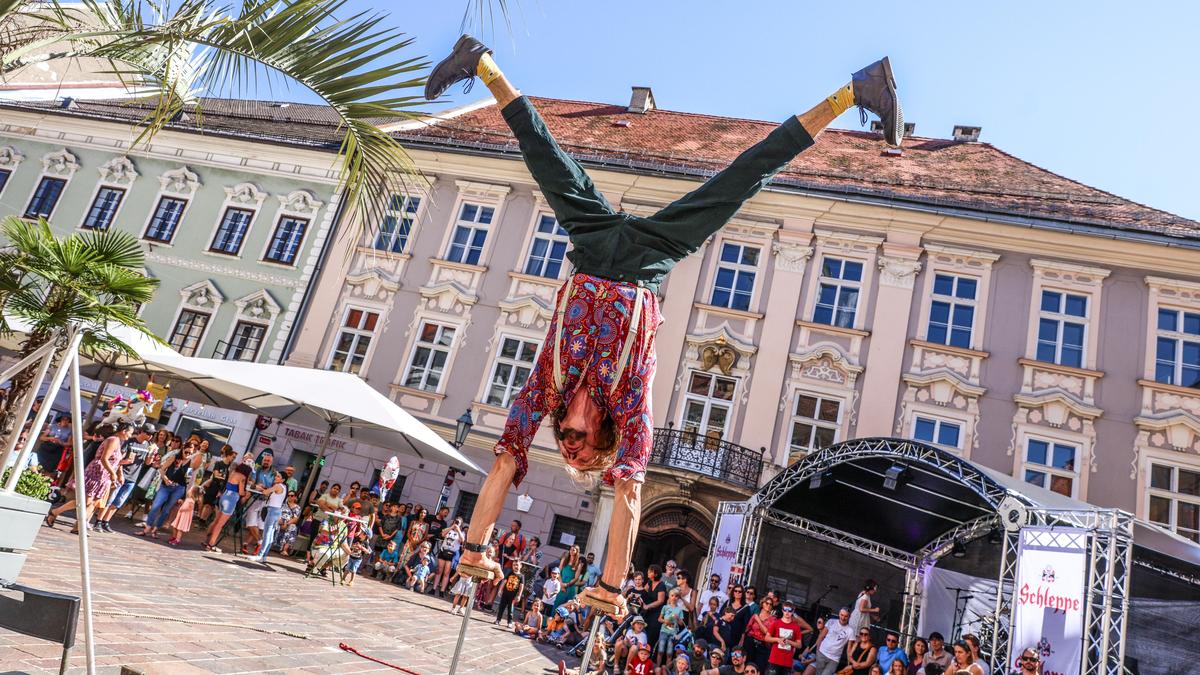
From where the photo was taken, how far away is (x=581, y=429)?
2.65 metres

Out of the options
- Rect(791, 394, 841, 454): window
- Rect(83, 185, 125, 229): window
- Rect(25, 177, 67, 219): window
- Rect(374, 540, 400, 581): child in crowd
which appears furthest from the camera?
Rect(25, 177, 67, 219): window

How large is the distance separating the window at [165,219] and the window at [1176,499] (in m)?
25.7

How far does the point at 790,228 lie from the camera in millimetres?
19016

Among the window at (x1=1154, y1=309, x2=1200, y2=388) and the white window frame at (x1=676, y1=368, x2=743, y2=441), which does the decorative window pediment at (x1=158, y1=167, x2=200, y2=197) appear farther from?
the window at (x1=1154, y1=309, x2=1200, y2=388)

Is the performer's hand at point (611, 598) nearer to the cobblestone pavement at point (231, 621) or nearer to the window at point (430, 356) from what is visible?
the cobblestone pavement at point (231, 621)

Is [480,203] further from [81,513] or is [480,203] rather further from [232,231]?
[81,513]

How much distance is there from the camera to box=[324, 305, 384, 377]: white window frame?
20359 mm

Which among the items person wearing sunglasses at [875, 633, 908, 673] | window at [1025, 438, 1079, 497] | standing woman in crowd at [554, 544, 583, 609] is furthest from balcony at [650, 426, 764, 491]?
person wearing sunglasses at [875, 633, 908, 673]

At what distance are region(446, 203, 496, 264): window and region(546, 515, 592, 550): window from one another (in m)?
7.31

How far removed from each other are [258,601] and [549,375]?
5853 millimetres

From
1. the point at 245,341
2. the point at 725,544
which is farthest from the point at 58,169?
the point at 725,544

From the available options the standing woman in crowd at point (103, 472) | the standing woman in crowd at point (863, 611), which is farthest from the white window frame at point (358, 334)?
the standing woman in crowd at point (863, 611)

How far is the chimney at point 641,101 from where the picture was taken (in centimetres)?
2561

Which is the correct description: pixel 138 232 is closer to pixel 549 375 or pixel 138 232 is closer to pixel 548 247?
pixel 548 247
